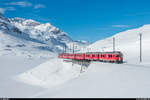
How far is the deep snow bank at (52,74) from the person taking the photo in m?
44.6

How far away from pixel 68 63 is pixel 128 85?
35429 mm

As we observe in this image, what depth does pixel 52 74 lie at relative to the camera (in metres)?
48.2

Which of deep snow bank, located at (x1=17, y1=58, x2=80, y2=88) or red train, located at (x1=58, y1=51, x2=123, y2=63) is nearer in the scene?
red train, located at (x1=58, y1=51, x2=123, y2=63)

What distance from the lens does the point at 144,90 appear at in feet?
54.1

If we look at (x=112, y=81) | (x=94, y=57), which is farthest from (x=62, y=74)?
(x=112, y=81)

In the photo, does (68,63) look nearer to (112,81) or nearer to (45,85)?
(45,85)

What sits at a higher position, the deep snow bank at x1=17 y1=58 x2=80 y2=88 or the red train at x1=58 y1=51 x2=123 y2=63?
the red train at x1=58 y1=51 x2=123 y2=63

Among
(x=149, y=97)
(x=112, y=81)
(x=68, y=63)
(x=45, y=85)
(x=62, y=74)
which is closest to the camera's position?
(x=149, y=97)

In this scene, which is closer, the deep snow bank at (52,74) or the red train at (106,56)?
the red train at (106,56)

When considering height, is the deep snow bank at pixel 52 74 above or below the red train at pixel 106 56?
below

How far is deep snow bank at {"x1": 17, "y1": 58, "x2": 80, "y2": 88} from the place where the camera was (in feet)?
146

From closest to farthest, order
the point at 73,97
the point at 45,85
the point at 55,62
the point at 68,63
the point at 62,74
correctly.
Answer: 1. the point at 73,97
2. the point at 45,85
3. the point at 62,74
4. the point at 68,63
5. the point at 55,62

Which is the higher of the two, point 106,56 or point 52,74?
point 106,56

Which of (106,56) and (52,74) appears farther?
(52,74)
